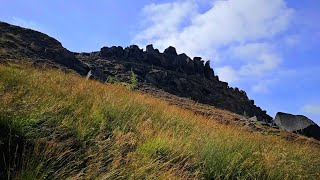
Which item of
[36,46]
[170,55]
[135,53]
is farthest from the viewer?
[170,55]

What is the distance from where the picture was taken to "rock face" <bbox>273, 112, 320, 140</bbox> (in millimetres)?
25312

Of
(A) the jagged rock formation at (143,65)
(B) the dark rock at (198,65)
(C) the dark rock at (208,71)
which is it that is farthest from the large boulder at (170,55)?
(C) the dark rock at (208,71)

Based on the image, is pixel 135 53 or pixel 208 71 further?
pixel 208 71

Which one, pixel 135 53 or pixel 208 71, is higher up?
pixel 208 71

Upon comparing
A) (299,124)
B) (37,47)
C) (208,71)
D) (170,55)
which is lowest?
(299,124)

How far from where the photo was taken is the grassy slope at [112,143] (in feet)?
15.4

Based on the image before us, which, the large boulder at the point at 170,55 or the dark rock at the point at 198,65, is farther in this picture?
the dark rock at the point at 198,65

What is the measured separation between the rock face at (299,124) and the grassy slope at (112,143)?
16.9 meters

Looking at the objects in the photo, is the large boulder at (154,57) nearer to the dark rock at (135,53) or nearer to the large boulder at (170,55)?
the dark rock at (135,53)

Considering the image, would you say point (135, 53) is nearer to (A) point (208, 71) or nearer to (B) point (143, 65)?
(B) point (143, 65)

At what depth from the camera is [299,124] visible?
84.4ft

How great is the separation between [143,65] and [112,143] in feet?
164

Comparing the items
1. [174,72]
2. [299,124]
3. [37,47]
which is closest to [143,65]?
[174,72]

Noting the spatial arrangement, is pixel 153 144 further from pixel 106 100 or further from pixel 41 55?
pixel 41 55
